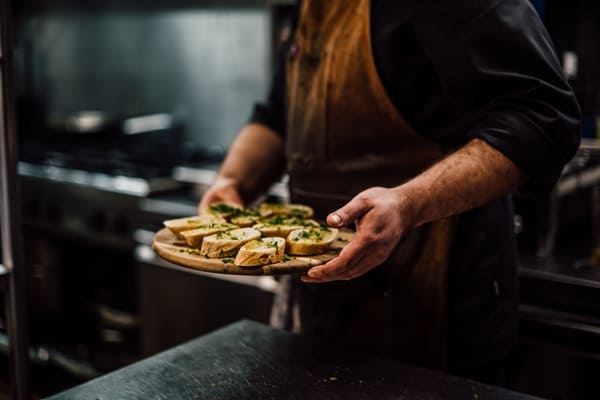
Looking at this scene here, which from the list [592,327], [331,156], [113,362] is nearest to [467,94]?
[331,156]

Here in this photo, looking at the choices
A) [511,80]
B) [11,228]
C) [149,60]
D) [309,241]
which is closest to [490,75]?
[511,80]

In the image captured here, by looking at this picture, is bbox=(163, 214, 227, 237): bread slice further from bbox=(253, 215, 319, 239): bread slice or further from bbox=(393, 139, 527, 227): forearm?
bbox=(393, 139, 527, 227): forearm

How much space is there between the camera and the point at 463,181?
4.46ft

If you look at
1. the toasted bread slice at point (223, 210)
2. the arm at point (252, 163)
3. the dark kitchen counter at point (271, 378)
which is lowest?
the dark kitchen counter at point (271, 378)

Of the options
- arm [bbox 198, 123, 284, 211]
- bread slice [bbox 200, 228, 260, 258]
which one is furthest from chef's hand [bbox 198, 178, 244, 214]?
bread slice [bbox 200, 228, 260, 258]

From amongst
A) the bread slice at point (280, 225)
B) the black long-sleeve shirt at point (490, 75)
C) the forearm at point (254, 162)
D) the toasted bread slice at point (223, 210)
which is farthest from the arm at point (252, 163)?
the black long-sleeve shirt at point (490, 75)

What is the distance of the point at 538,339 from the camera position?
2.00 m

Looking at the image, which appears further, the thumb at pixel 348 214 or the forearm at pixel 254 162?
the forearm at pixel 254 162

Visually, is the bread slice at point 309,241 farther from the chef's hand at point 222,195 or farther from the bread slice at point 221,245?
the chef's hand at point 222,195

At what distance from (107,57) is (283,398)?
3132 mm

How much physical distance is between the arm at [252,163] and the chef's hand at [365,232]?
2.06 feet

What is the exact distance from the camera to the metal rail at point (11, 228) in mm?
1361

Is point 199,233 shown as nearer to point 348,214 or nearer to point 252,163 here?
point 348,214

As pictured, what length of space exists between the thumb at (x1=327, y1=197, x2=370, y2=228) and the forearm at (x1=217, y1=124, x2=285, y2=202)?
2.18ft
